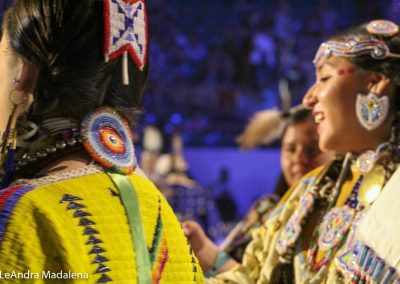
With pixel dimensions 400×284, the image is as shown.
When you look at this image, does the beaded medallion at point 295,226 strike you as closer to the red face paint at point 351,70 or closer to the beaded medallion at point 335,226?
the beaded medallion at point 335,226

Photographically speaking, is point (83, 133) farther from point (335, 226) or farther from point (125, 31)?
point (335, 226)

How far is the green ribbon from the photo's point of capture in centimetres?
129

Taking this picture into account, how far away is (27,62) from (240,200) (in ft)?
20.3

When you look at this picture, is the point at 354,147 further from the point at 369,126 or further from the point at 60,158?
the point at 60,158

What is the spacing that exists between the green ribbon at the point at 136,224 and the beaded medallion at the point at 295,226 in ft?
3.72

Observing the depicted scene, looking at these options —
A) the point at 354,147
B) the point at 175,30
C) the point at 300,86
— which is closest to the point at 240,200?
the point at 300,86

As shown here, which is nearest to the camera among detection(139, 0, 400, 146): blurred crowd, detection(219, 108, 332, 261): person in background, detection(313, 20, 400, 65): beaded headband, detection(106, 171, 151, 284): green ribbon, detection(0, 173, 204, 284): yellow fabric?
detection(0, 173, 204, 284): yellow fabric

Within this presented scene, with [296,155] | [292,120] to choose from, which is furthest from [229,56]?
[296,155]

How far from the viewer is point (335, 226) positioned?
2275 millimetres

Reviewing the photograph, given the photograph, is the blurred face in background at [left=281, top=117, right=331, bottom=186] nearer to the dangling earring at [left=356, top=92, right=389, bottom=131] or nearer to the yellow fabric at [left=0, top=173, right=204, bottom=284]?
the dangling earring at [left=356, top=92, right=389, bottom=131]

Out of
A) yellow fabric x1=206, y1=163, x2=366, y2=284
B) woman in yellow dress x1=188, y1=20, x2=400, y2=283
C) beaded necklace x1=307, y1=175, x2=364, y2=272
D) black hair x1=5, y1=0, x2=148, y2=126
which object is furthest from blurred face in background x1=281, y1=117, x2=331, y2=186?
black hair x1=5, y1=0, x2=148, y2=126

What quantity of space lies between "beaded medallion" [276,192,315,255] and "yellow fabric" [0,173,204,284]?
102cm

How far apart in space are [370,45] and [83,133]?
1303mm

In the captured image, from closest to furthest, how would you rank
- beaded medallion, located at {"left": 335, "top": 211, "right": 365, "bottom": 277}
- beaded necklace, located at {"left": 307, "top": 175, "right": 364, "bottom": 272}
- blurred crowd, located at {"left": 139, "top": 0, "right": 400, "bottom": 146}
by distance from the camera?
1. beaded medallion, located at {"left": 335, "top": 211, "right": 365, "bottom": 277}
2. beaded necklace, located at {"left": 307, "top": 175, "right": 364, "bottom": 272}
3. blurred crowd, located at {"left": 139, "top": 0, "right": 400, "bottom": 146}
